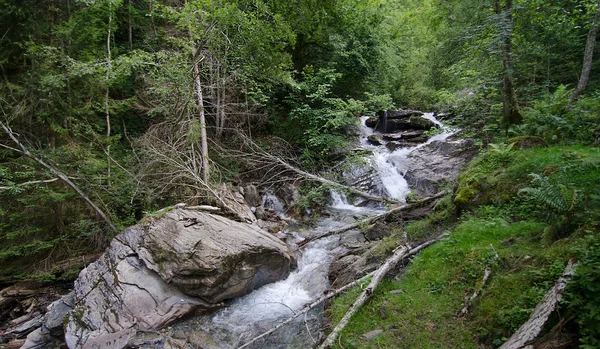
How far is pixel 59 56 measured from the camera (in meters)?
8.59

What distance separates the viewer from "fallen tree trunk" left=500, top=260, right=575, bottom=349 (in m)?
2.75

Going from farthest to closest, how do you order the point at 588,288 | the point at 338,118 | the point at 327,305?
the point at 338,118 < the point at 327,305 < the point at 588,288

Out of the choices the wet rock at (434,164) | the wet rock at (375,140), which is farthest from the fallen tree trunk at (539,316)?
the wet rock at (375,140)

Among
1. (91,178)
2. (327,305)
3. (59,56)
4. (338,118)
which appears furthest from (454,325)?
(59,56)

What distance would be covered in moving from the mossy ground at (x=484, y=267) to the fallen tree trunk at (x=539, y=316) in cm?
22

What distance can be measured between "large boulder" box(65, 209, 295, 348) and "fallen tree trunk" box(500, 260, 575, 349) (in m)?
4.94

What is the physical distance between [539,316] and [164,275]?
20.2 ft

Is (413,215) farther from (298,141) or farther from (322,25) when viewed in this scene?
(322,25)

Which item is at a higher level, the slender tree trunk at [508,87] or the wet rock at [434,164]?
the slender tree trunk at [508,87]

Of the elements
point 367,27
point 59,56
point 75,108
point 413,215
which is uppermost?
point 367,27

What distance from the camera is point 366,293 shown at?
183 inches

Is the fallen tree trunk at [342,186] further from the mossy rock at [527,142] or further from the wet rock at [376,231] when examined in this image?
the mossy rock at [527,142]

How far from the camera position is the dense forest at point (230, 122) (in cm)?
547

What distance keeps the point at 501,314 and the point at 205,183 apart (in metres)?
8.08
